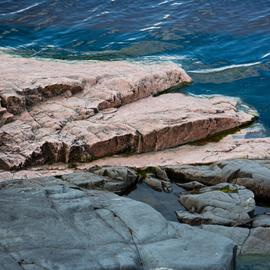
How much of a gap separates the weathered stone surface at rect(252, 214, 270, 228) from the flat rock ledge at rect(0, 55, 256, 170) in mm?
3464

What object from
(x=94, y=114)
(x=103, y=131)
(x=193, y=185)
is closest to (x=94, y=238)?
(x=193, y=185)

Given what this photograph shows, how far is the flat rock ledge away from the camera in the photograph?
39.7 feet

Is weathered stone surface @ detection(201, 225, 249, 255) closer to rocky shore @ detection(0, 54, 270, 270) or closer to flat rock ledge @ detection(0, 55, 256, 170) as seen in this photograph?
rocky shore @ detection(0, 54, 270, 270)

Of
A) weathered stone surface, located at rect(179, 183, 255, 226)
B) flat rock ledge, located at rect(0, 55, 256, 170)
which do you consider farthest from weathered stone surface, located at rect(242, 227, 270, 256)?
flat rock ledge, located at rect(0, 55, 256, 170)

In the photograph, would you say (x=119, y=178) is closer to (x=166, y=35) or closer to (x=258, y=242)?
(x=258, y=242)

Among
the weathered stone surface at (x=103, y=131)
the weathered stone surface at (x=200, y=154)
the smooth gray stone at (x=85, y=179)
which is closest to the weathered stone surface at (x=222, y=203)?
the weathered stone surface at (x=200, y=154)

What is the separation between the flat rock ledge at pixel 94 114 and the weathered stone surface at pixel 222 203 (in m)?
2.43

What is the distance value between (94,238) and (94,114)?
6078 mm

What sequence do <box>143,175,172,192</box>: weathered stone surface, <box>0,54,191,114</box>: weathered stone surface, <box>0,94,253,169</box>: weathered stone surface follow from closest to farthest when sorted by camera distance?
<box>143,175,172,192</box>: weathered stone surface → <box>0,94,253,169</box>: weathered stone surface → <box>0,54,191,114</box>: weathered stone surface

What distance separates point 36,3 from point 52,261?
21.9 meters

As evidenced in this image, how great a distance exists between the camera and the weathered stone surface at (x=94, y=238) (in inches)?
272

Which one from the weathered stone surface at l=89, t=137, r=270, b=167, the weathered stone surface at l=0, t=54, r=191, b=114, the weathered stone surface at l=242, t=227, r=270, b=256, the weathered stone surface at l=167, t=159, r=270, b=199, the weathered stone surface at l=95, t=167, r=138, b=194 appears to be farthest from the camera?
the weathered stone surface at l=0, t=54, r=191, b=114

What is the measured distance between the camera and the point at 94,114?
43.5ft

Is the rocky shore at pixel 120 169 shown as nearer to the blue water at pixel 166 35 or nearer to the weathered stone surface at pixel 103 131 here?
the weathered stone surface at pixel 103 131
